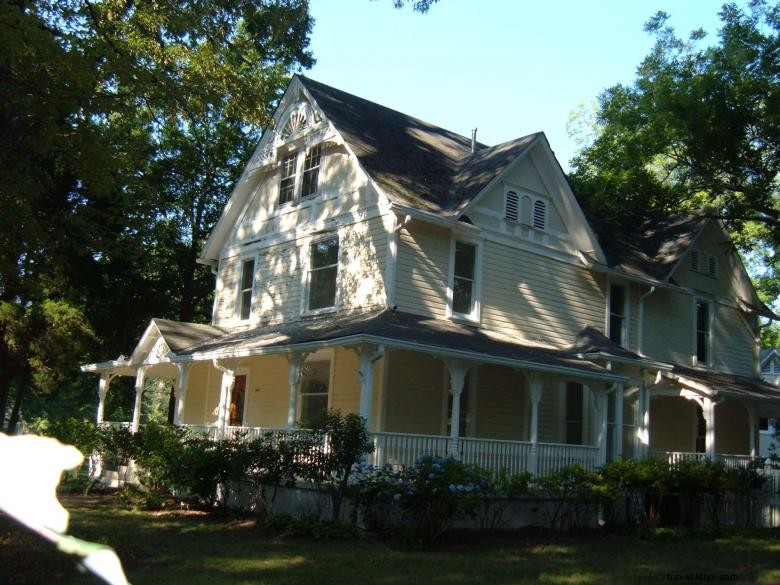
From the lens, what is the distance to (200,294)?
93.4 ft

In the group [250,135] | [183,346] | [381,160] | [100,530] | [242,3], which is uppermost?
[250,135]

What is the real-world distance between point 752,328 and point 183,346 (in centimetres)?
1692

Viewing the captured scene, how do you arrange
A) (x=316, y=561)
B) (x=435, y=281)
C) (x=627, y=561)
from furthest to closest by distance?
(x=435, y=281) < (x=627, y=561) < (x=316, y=561)

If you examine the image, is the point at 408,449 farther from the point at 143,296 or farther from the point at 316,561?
the point at 143,296

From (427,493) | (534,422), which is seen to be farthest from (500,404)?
(427,493)

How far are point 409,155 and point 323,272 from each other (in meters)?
3.42

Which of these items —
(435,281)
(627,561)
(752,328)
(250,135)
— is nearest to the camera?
(627,561)

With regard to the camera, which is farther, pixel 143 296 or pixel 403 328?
pixel 143 296

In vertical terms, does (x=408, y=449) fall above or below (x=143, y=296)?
below

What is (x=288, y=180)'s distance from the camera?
20031 mm

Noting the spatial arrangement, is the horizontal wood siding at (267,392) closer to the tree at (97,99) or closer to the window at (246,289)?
the window at (246,289)

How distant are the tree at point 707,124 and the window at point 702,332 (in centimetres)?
251

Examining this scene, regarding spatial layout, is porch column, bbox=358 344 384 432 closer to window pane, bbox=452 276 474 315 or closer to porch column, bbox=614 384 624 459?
window pane, bbox=452 276 474 315

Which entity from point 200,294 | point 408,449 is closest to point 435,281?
point 408,449
